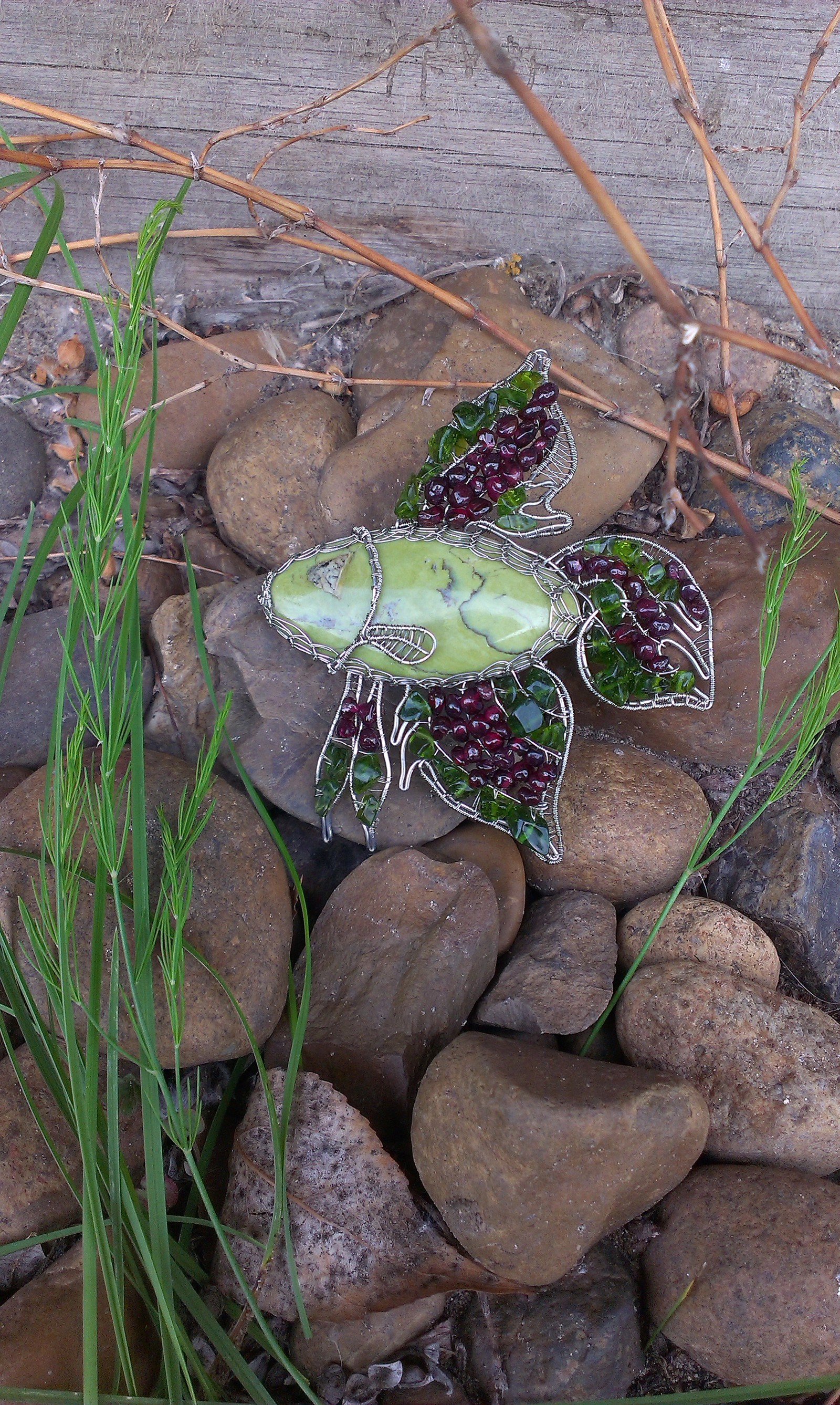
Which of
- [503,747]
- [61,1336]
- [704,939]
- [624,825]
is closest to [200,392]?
[503,747]

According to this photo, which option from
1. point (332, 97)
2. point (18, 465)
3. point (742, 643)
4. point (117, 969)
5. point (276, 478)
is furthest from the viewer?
point (18, 465)

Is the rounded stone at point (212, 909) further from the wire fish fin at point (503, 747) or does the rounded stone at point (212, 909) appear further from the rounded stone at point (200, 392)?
the rounded stone at point (200, 392)

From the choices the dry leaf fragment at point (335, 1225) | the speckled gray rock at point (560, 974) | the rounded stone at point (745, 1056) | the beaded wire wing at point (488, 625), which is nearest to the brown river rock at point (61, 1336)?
the dry leaf fragment at point (335, 1225)

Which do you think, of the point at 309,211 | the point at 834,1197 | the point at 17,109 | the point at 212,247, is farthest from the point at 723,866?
the point at 17,109

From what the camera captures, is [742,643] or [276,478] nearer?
[742,643]

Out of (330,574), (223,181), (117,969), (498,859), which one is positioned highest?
(223,181)

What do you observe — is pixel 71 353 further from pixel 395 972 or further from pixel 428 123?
pixel 395 972

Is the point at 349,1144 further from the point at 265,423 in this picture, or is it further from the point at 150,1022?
the point at 265,423
